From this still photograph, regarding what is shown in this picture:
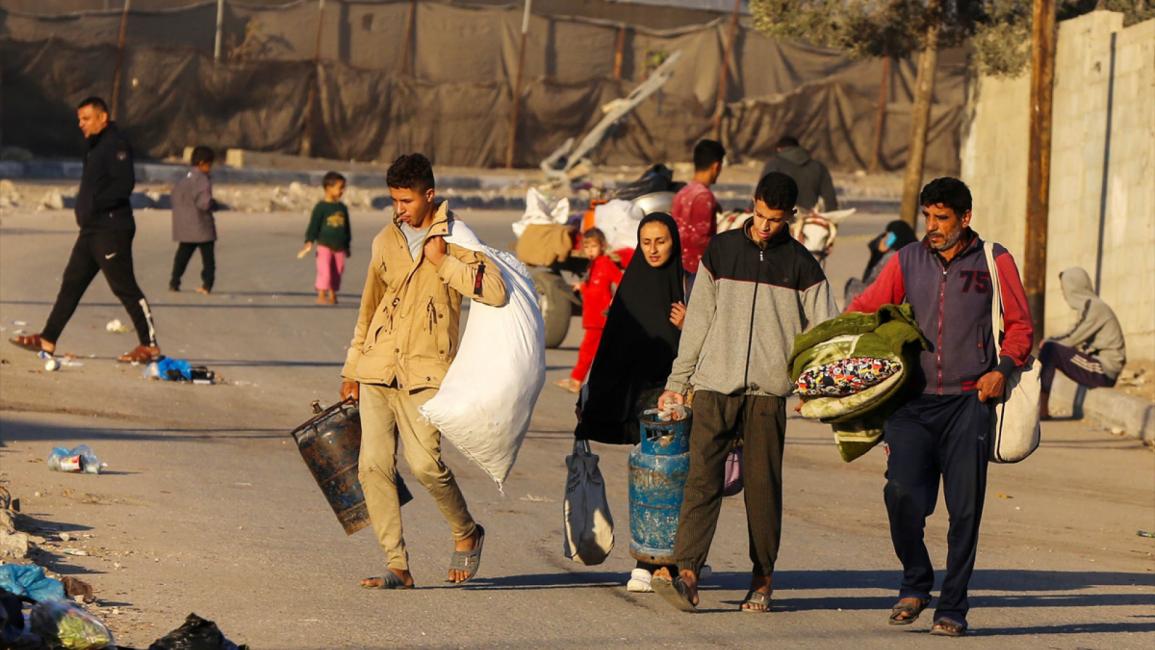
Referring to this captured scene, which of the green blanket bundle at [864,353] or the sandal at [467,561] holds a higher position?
the green blanket bundle at [864,353]

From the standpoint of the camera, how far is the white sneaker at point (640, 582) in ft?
26.6

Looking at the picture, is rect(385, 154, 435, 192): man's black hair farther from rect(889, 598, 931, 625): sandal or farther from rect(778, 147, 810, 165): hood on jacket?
rect(778, 147, 810, 165): hood on jacket

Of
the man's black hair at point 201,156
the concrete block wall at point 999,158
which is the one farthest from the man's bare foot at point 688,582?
the concrete block wall at point 999,158

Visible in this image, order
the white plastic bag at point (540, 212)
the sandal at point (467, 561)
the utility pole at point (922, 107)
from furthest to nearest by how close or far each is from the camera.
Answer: the utility pole at point (922, 107) < the white plastic bag at point (540, 212) < the sandal at point (467, 561)

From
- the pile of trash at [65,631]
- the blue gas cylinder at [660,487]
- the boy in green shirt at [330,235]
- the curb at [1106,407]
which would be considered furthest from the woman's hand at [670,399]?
the boy in green shirt at [330,235]

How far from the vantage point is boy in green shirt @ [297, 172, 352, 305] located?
19.6 m

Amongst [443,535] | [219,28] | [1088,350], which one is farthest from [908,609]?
[219,28]

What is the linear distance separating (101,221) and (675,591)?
26.0 ft

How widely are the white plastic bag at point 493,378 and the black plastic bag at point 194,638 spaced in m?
1.75

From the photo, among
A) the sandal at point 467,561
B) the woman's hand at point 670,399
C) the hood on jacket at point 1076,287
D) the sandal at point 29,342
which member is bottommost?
the sandal at point 467,561

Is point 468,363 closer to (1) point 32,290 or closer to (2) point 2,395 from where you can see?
(2) point 2,395

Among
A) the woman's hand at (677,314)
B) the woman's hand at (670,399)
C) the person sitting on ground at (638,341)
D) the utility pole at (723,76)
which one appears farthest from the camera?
the utility pole at (723,76)

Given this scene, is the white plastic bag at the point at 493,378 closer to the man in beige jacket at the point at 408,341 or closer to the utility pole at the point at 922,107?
the man in beige jacket at the point at 408,341

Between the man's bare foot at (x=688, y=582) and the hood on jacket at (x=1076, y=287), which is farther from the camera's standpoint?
the hood on jacket at (x=1076, y=287)
